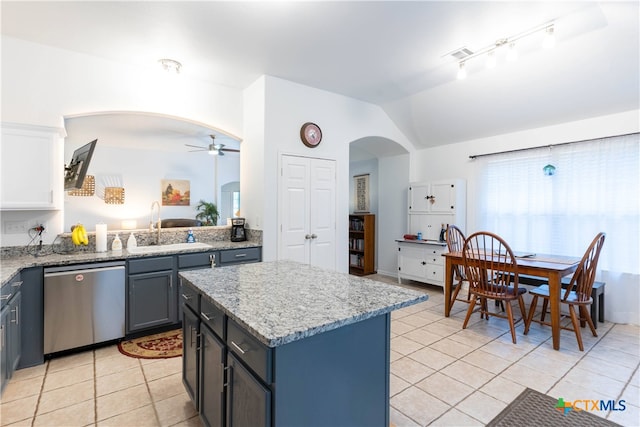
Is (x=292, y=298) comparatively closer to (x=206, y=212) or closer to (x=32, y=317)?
(x=32, y=317)

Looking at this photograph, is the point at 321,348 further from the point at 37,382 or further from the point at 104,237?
the point at 104,237

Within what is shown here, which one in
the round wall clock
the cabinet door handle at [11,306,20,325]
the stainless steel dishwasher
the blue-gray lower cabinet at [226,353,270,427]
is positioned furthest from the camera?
the round wall clock

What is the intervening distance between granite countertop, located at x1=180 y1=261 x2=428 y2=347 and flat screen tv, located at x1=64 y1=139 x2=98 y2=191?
1.74 m

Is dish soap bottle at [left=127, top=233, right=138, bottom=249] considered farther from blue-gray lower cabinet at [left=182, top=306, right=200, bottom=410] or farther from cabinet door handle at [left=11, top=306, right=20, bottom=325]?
blue-gray lower cabinet at [left=182, top=306, right=200, bottom=410]

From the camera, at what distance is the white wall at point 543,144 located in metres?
3.47

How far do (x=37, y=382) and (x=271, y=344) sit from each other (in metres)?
2.48

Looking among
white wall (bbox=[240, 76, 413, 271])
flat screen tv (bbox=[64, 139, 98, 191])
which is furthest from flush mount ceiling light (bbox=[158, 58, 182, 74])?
flat screen tv (bbox=[64, 139, 98, 191])

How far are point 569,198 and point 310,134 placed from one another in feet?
10.8

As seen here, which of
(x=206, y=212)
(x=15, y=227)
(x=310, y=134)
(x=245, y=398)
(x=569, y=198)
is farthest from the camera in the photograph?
(x=206, y=212)

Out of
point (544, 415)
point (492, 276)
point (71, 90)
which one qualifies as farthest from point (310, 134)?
point (544, 415)

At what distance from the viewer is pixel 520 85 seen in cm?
368

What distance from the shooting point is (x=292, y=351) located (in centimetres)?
114

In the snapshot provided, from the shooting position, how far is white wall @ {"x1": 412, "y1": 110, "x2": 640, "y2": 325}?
11.4ft

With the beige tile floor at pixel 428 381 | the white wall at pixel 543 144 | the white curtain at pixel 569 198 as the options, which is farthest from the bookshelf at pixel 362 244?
the beige tile floor at pixel 428 381
